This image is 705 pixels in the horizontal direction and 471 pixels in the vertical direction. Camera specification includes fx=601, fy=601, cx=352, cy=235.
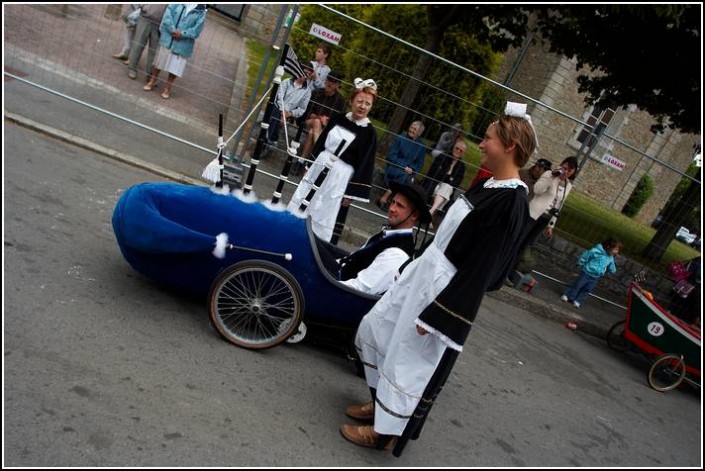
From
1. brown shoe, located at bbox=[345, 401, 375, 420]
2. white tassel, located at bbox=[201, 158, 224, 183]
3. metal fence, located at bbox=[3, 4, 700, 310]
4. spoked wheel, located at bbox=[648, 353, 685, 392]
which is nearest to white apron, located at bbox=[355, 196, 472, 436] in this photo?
brown shoe, located at bbox=[345, 401, 375, 420]

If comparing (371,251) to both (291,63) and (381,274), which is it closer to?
(381,274)

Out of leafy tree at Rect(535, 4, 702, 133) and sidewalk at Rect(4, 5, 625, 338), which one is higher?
leafy tree at Rect(535, 4, 702, 133)

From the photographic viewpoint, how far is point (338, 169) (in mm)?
6090

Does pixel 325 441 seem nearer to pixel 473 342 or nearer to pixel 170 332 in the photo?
pixel 170 332

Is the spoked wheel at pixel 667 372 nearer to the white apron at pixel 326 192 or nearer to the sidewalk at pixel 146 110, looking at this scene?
the sidewalk at pixel 146 110

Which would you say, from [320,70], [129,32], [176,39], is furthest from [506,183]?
[129,32]

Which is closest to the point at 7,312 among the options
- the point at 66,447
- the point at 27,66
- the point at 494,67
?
the point at 66,447

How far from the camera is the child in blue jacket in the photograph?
9.00m

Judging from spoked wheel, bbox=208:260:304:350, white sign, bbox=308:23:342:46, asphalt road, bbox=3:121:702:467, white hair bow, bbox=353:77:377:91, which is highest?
white sign, bbox=308:23:342:46

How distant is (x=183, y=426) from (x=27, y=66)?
7.39 m

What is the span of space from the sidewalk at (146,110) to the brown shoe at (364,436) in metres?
4.30

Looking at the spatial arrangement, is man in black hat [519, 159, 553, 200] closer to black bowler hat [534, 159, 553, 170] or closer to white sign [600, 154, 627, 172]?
black bowler hat [534, 159, 553, 170]

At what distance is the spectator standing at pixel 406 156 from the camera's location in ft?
27.0

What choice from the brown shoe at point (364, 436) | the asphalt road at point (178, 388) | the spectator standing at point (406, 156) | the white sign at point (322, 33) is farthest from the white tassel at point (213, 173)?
the spectator standing at point (406, 156)
